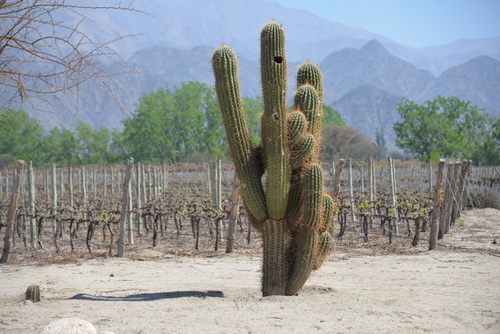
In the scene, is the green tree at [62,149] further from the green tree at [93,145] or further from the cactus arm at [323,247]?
the cactus arm at [323,247]

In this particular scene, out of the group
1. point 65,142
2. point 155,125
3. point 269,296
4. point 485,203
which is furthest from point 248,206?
point 65,142

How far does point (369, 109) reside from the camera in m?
184

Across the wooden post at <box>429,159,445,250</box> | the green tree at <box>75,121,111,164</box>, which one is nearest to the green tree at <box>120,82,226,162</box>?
the green tree at <box>75,121,111,164</box>

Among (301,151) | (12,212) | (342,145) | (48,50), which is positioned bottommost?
(12,212)

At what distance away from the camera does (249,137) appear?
6.71m

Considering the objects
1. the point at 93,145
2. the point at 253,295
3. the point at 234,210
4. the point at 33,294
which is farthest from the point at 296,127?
the point at 93,145

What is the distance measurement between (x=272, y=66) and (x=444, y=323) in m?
3.19

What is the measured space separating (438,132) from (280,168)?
4995 cm

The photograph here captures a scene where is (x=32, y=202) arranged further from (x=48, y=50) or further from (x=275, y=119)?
(x=48, y=50)

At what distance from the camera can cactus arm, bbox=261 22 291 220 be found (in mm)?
6379

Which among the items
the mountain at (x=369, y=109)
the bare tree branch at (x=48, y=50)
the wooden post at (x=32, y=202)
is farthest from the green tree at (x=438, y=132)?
the mountain at (x=369, y=109)

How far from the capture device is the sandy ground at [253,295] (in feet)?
18.0

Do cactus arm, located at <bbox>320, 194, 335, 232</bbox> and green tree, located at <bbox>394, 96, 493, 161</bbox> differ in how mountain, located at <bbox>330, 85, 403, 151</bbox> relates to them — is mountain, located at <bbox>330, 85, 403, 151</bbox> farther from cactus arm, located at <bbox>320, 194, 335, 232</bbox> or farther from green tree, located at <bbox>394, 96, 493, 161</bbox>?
cactus arm, located at <bbox>320, 194, 335, 232</bbox>

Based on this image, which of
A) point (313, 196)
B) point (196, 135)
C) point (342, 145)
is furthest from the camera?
point (196, 135)
